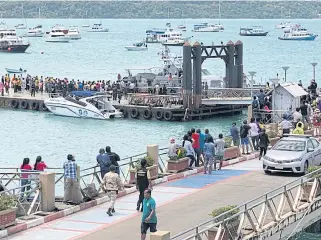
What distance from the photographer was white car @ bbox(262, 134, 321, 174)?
2895 cm

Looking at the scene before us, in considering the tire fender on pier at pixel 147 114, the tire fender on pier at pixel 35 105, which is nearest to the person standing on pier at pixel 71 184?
the tire fender on pier at pixel 147 114

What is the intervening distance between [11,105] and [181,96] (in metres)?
14.9

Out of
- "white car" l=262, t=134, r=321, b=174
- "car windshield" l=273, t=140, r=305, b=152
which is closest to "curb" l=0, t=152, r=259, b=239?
"white car" l=262, t=134, r=321, b=174

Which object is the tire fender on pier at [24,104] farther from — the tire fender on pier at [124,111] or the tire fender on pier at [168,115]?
the tire fender on pier at [168,115]

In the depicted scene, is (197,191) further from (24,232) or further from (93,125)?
(93,125)

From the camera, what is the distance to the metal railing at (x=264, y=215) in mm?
19641

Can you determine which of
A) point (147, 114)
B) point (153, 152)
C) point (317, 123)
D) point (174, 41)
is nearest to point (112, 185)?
point (153, 152)

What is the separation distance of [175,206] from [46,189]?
3.61 meters

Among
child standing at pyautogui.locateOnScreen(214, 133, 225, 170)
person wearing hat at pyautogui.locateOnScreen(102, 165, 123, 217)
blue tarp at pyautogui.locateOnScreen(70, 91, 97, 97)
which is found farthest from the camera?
blue tarp at pyautogui.locateOnScreen(70, 91, 97, 97)

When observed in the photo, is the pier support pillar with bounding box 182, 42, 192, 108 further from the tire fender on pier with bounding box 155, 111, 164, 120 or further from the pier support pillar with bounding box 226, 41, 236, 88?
the pier support pillar with bounding box 226, 41, 236, 88

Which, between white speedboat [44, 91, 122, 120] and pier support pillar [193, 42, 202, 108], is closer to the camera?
pier support pillar [193, 42, 202, 108]

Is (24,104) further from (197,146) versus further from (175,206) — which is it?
(175,206)

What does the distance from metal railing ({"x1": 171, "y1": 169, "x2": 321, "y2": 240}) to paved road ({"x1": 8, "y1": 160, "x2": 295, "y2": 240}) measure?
5.24 feet

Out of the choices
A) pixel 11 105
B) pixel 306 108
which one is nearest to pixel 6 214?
pixel 306 108
